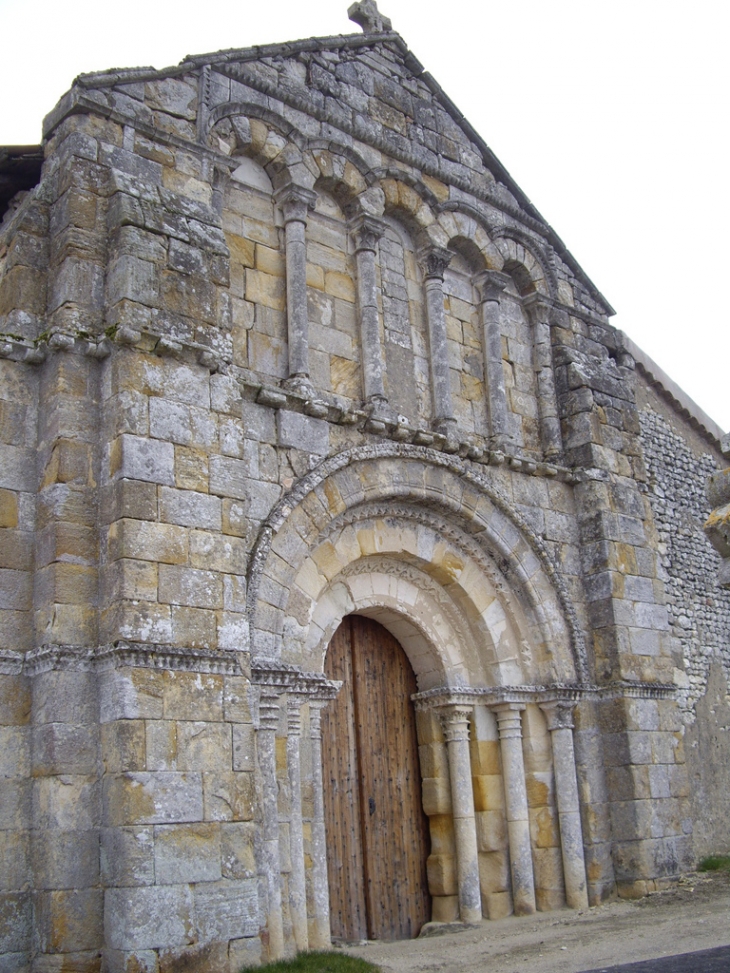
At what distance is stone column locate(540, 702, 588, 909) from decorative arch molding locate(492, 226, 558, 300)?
4.22m

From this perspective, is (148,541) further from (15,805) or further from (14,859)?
(14,859)

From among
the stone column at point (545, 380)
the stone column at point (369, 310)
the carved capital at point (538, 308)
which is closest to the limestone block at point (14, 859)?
the stone column at point (369, 310)

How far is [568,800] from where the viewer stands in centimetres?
873

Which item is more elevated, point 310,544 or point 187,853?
point 310,544

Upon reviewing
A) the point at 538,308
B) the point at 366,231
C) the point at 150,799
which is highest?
the point at 366,231

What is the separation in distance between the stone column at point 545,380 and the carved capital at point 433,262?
132 centimetres

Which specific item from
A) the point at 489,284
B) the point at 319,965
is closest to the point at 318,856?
the point at 319,965

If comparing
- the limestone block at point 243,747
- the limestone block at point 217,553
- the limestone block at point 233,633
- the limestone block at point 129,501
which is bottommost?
the limestone block at point 243,747

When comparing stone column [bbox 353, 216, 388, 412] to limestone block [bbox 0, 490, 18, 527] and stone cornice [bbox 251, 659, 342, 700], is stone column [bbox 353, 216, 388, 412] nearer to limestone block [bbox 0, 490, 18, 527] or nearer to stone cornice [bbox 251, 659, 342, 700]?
stone cornice [bbox 251, 659, 342, 700]

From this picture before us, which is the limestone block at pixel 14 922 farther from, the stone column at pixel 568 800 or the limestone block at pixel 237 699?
the stone column at pixel 568 800

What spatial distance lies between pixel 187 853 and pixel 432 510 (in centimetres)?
387

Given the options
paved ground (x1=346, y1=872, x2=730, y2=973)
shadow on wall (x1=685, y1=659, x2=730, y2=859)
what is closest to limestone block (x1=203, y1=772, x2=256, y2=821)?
paved ground (x1=346, y1=872, x2=730, y2=973)

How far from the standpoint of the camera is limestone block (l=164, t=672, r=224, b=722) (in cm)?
595

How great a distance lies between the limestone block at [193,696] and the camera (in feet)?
19.5
